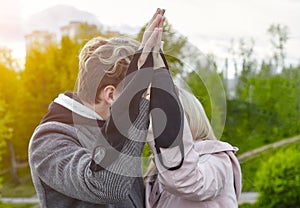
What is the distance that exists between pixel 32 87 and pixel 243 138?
2.12 metres

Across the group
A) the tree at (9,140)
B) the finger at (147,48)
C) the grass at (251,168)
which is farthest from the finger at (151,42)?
the tree at (9,140)

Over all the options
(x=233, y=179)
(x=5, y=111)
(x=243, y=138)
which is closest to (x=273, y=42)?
(x=243, y=138)

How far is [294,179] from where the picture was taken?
454 cm

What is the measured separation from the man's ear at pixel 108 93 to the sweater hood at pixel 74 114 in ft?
0.10

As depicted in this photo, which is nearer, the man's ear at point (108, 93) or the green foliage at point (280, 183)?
the man's ear at point (108, 93)

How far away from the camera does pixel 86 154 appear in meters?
0.88

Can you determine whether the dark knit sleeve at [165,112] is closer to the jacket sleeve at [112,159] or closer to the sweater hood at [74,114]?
the jacket sleeve at [112,159]

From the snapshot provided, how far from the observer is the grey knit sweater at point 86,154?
0.83 meters

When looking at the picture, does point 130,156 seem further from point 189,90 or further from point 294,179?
point 294,179

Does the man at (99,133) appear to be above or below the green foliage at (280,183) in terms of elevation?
above

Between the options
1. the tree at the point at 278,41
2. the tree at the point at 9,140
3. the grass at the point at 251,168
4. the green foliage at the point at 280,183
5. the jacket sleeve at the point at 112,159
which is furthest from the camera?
the tree at the point at 278,41

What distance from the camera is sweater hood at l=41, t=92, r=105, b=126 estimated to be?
3.16 ft

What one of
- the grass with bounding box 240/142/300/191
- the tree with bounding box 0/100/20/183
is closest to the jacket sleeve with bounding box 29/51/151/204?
the grass with bounding box 240/142/300/191

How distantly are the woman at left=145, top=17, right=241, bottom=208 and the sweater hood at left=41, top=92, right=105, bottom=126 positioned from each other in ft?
0.36
